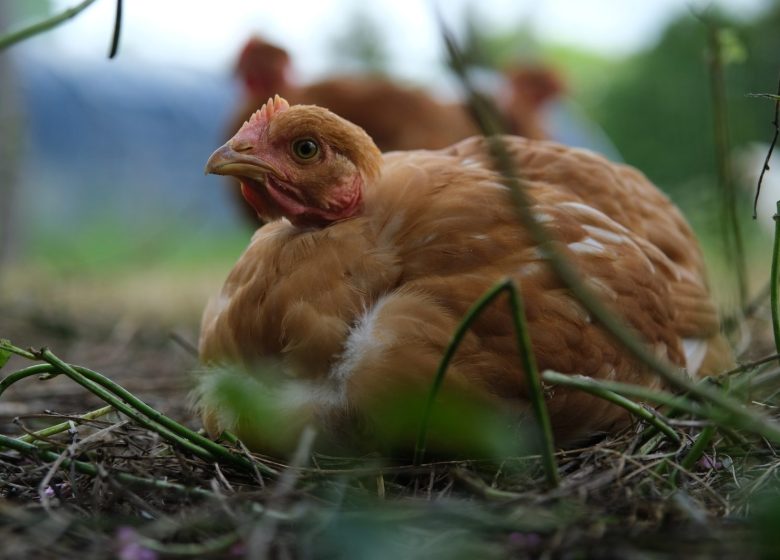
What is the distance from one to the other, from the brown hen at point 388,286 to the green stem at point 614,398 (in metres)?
0.21

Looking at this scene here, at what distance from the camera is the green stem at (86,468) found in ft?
4.51

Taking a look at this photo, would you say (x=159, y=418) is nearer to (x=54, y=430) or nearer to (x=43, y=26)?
(x=54, y=430)

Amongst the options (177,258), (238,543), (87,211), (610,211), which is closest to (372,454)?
(238,543)

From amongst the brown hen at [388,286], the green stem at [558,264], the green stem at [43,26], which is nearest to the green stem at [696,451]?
the green stem at [558,264]

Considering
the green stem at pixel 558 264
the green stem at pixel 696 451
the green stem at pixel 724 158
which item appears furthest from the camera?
the green stem at pixel 724 158

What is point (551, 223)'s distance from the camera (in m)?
1.82

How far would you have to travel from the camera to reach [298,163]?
1767 mm

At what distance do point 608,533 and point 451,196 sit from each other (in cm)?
86

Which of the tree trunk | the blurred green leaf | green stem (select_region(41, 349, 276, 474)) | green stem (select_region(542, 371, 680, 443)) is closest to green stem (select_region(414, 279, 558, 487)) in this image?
green stem (select_region(542, 371, 680, 443))

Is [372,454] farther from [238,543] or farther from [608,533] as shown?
[608,533]

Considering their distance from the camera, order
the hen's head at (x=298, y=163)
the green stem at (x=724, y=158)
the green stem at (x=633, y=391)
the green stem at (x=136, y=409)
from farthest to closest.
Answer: the green stem at (x=724, y=158) → the hen's head at (x=298, y=163) → the green stem at (x=136, y=409) → the green stem at (x=633, y=391)

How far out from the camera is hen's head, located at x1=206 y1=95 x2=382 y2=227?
5.66 feet

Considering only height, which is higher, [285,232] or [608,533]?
[285,232]

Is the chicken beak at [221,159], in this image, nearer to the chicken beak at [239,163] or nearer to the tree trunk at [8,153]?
the chicken beak at [239,163]
